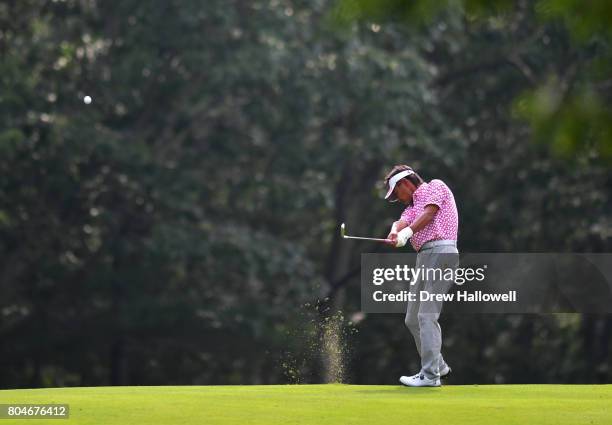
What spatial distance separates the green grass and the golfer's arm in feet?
3.92

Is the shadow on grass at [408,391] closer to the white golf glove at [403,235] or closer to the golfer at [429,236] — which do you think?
the golfer at [429,236]

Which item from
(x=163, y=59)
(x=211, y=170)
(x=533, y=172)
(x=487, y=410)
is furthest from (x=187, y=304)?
(x=487, y=410)

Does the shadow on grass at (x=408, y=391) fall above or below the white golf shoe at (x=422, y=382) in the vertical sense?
below

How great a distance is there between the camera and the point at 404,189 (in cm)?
1212

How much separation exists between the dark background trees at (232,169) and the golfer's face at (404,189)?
10.9m

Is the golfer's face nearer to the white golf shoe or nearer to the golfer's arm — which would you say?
the golfer's arm

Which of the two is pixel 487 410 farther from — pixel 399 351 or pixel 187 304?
pixel 399 351

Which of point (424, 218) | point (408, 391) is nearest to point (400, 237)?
point (424, 218)

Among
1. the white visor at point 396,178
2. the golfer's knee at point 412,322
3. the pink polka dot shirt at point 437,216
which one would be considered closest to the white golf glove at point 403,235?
the pink polka dot shirt at point 437,216

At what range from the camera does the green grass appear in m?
9.30

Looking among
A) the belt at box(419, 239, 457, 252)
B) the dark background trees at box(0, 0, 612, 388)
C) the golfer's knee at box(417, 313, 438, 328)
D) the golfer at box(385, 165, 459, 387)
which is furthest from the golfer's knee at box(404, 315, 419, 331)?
the dark background trees at box(0, 0, 612, 388)

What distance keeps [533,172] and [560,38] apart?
8.26 ft

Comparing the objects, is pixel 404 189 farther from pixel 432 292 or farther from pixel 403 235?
pixel 432 292

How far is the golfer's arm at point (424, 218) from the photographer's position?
11.8 meters
